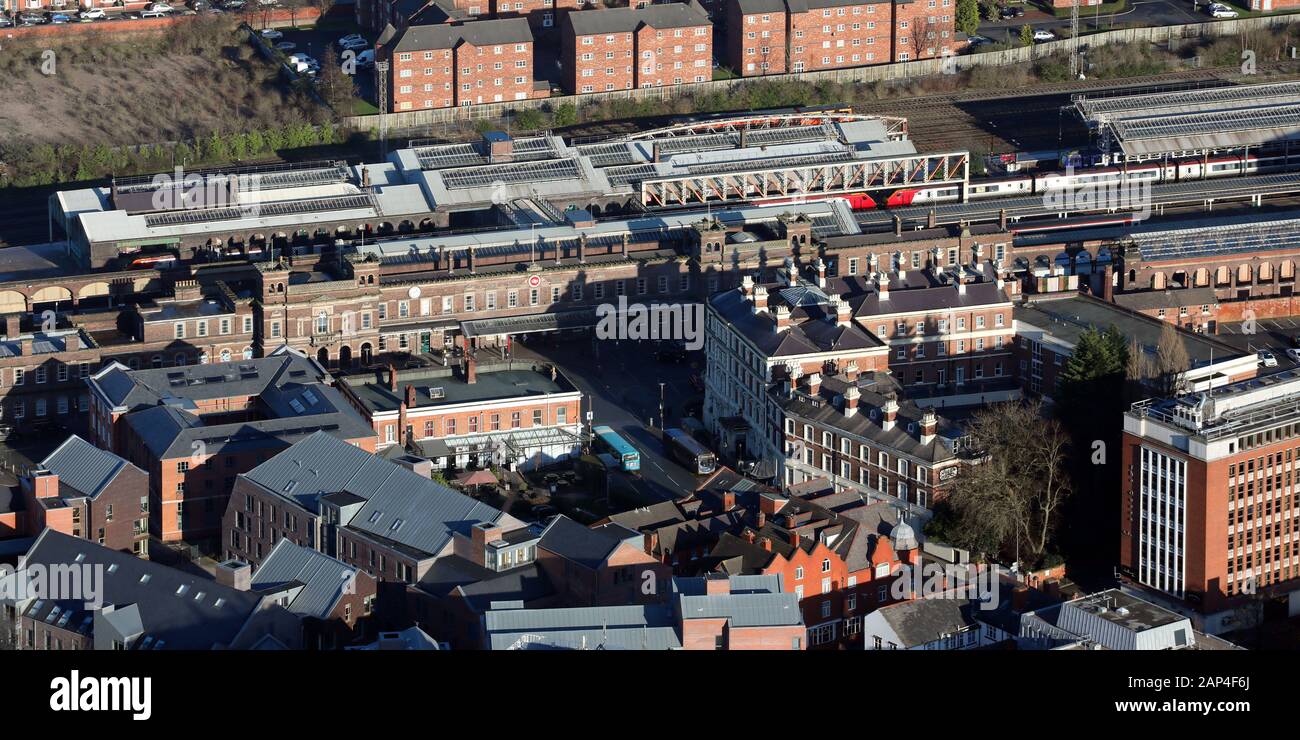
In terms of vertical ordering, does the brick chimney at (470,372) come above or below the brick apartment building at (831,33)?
below

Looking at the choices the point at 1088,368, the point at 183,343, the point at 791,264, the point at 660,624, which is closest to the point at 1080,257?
the point at 791,264

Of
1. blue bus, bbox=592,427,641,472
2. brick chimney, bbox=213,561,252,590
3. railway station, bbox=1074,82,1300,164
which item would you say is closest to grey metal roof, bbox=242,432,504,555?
brick chimney, bbox=213,561,252,590

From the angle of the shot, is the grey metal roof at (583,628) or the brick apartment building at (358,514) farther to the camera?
the brick apartment building at (358,514)

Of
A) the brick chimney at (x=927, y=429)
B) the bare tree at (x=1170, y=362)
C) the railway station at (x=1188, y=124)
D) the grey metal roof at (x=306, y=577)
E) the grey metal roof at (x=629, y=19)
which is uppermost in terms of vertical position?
the grey metal roof at (x=629, y=19)

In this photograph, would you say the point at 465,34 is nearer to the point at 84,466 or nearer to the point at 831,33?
the point at 831,33

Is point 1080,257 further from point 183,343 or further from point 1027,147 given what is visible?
point 183,343

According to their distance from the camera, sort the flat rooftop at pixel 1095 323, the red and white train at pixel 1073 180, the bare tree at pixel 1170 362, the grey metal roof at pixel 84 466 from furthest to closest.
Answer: the red and white train at pixel 1073 180, the flat rooftop at pixel 1095 323, the bare tree at pixel 1170 362, the grey metal roof at pixel 84 466

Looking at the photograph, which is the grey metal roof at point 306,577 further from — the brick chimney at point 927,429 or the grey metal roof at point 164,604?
the brick chimney at point 927,429

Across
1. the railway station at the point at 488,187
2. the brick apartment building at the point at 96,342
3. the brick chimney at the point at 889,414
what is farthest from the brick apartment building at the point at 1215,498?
the railway station at the point at 488,187
